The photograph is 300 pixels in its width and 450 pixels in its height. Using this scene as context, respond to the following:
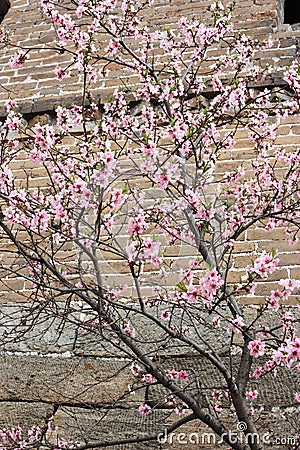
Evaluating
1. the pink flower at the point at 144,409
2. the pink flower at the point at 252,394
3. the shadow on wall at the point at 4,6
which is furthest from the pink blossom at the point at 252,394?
the shadow on wall at the point at 4,6

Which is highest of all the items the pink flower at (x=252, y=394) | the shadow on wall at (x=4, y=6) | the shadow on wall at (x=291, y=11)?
the shadow on wall at (x=291, y=11)

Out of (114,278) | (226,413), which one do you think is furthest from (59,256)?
(226,413)

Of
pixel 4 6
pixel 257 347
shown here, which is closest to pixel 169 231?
pixel 257 347

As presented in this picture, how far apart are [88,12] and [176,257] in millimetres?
1247

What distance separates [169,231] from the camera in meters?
2.20

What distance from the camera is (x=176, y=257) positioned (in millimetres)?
2395

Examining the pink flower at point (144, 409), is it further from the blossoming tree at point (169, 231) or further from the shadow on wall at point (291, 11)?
the shadow on wall at point (291, 11)

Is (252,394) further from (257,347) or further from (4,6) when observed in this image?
(4,6)

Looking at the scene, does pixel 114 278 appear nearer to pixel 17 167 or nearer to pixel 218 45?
pixel 17 167

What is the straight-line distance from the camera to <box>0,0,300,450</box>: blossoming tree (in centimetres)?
181

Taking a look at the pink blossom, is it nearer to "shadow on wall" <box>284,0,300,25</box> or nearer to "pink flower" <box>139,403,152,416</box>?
"pink flower" <box>139,403,152,416</box>

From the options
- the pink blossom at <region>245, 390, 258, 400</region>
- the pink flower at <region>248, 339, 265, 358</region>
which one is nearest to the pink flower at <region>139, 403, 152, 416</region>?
the pink blossom at <region>245, 390, 258, 400</region>

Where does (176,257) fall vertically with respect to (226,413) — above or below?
above

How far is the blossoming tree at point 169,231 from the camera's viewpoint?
1.81 m
